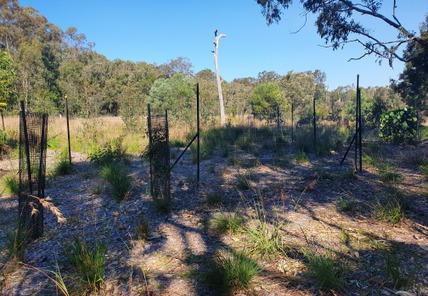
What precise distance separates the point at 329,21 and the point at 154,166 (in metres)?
7.53

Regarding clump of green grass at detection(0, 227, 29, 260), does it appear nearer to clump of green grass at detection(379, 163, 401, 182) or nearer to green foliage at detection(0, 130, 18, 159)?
clump of green grass at detection(379, 163, 401, 182)

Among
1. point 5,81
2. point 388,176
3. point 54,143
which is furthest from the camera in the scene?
point 54,143

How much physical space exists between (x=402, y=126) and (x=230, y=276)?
10631 mm

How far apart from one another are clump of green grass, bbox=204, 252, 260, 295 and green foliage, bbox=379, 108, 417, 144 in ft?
34.1

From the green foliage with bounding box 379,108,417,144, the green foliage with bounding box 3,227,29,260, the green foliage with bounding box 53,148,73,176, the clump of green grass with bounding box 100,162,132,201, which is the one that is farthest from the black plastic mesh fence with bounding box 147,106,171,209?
the green foliage with bounding box 379,108,417,144

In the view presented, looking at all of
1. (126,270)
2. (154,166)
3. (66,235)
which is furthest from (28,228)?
(154,166)

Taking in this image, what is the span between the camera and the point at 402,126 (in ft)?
35.2

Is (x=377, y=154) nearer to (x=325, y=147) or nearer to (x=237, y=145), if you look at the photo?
(x=325, y=147)

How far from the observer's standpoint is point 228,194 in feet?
16.8

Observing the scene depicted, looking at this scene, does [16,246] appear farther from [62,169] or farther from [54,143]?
[54,143]

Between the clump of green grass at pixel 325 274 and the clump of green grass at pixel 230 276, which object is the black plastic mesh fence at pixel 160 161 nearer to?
the clump of green grass at pixel 230 276

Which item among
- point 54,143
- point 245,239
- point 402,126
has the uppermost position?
point 402,126

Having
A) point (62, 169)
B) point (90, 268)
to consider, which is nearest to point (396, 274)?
point (90, 268)

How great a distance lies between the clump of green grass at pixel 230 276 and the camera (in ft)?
7.73
